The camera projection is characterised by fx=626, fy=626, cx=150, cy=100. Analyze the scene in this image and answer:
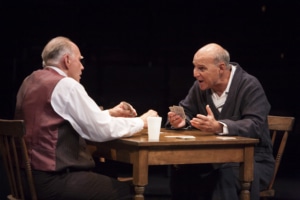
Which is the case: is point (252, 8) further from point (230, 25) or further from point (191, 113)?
point (191, 113)

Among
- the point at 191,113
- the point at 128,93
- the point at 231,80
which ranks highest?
the point at 231,80

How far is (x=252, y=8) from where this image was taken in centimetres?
849

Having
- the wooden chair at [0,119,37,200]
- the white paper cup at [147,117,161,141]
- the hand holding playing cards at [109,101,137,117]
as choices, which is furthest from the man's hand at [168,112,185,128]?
the wooden chair at [0,119,37,200]

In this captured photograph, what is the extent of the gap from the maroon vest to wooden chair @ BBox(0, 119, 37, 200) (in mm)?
78

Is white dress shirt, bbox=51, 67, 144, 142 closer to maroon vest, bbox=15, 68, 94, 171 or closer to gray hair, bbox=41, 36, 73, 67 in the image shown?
maroon vest, bbox=15, 68, 94, 171

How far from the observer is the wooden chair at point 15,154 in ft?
9.53

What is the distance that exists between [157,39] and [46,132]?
5.39m

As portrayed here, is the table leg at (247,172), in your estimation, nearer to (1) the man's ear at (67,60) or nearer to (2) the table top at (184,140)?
(2) the table top at (184,140)

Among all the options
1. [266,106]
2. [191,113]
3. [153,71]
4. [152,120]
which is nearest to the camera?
[152,120]

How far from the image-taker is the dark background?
7.92 m

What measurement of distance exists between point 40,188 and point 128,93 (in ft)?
17.0

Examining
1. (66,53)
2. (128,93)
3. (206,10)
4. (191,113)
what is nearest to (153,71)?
(128,93)

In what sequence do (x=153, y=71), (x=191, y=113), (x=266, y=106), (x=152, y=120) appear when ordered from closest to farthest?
(x=152, y=120) < (x=266, y=106) < (x=191, y=113) < (x=153, y=71)

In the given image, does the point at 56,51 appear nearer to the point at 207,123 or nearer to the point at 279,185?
the point at 207,123
